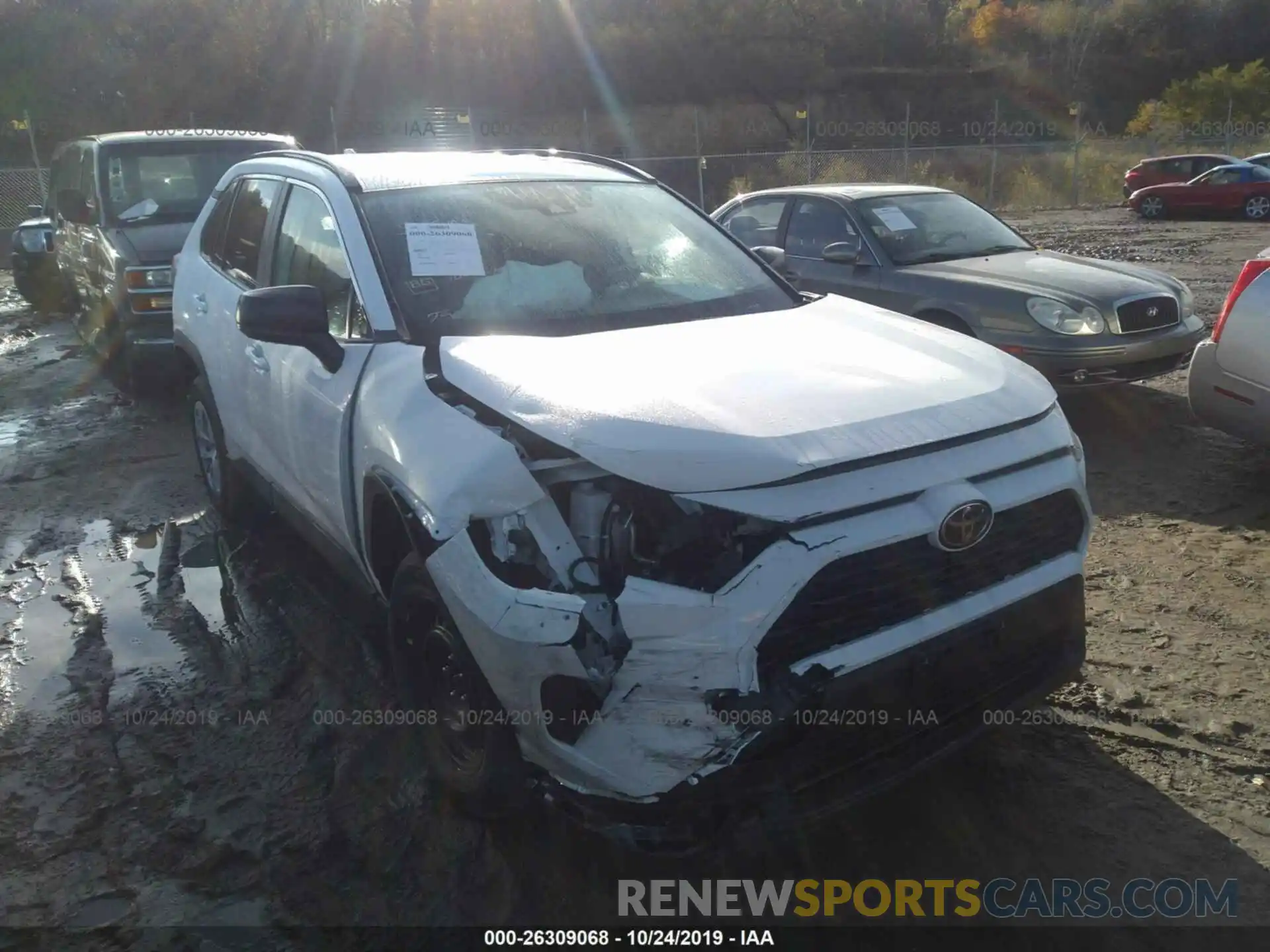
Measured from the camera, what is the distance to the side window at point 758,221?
8.11m

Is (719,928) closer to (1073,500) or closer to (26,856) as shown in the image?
(1073,500)

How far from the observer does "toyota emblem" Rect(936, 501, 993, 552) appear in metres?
2.43

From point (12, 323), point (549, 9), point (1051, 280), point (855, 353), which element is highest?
point (549, 9)

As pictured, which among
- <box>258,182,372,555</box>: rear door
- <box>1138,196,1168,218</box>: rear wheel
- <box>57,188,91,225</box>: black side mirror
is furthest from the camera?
<box>1138,196,1168,218</box>: rear wheel

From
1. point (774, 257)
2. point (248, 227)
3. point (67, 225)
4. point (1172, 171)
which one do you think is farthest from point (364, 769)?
point (1172, 171)

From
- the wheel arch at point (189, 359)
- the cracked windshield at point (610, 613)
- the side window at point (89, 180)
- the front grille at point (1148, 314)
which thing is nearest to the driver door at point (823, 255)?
the cracked windshield at point (610, 613)

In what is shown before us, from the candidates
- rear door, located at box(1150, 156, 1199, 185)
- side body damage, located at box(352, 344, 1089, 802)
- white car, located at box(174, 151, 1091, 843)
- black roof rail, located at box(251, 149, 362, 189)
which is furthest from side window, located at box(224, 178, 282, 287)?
rear door, located at box(1150, 156, 1199, 185)

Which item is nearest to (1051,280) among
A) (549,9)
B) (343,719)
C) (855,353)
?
(855,353)

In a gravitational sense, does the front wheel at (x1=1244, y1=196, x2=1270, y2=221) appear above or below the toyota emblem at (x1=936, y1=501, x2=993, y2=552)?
below

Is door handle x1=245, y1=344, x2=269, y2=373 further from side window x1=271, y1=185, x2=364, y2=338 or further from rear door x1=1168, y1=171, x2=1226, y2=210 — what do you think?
rear door x1=1168, y1=171, x2=1226, y2=210

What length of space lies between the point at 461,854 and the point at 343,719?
90 cm

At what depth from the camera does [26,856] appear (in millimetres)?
2969

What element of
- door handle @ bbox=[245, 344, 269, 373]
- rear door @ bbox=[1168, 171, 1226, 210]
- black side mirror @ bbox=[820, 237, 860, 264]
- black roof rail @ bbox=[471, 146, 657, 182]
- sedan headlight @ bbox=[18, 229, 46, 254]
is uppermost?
black roof rail @ bbox=[471, 146, 657, 182]

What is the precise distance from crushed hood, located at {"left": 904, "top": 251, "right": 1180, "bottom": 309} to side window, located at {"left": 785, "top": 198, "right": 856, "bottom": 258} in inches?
27.6
